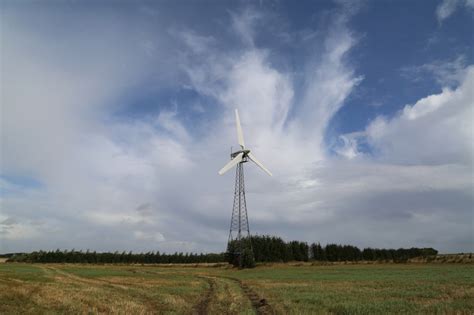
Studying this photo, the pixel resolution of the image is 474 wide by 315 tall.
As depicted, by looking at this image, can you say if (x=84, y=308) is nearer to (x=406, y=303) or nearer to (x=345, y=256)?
(x=406, y=303)

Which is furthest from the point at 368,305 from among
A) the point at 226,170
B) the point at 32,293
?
the point at 226,170

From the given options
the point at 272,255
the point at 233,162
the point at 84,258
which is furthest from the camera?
the point at 84,258

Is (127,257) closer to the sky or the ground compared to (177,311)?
closer to the sky

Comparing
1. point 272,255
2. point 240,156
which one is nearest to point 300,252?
point 272,255

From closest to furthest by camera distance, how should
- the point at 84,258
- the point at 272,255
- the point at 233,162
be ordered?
the point at 233,162 → the point at 272,255 → the point at 84,258

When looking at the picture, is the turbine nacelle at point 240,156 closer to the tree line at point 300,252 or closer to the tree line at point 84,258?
the tree line at point 300,252

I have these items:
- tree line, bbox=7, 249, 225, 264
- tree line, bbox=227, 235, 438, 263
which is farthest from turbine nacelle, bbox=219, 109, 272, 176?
tree line, bbox=7, 249, 225, 264

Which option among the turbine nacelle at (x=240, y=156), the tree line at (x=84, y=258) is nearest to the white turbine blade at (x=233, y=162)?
the turbine nacelle at (x=240, y=156)

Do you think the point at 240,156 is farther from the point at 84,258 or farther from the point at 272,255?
the point at 84,258

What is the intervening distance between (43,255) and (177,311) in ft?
639

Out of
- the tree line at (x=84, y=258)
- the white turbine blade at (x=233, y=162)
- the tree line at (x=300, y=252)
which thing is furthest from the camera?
the tree line at (x=84, y=258)

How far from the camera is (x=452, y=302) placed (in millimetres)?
25094

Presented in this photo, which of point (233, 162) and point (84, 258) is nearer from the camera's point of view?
point (233, 162)

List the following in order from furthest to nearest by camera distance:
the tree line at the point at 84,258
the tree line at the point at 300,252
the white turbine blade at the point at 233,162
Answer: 1. the tree line at the point at 84,258
2. the tree line at the point at 300,252
3. the white turbine blade at the point at 233,162
